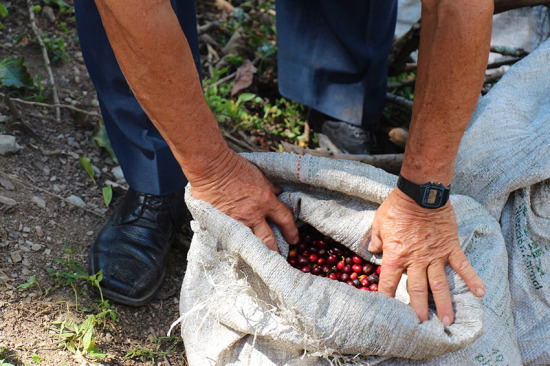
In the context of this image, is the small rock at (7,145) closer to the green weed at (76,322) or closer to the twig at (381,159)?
the green weed at (76,322)

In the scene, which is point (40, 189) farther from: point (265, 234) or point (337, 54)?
point (337, 54)

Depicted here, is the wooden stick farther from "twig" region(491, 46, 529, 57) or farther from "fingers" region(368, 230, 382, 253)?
"fingers" region(368, 230, 382, 253)

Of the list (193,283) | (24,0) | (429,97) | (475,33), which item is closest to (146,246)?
(193,283)

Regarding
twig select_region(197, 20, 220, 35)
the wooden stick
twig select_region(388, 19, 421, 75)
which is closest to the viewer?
the wooden stick

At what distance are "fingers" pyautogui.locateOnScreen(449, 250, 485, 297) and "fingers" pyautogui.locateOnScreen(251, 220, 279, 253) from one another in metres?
0.57


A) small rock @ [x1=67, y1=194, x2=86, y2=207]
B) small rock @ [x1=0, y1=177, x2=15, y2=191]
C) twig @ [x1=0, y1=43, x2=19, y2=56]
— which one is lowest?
small rock @ [x1=67, y1=194, x2=86, y2=207]

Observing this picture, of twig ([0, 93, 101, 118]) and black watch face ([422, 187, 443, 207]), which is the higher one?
black watch face ([422, 187, 443, 207])

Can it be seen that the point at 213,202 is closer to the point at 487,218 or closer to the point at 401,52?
the point at 487,218

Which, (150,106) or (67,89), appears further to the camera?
(67,89)

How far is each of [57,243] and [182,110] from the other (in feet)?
3.41

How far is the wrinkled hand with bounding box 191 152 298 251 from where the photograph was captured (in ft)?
5.77

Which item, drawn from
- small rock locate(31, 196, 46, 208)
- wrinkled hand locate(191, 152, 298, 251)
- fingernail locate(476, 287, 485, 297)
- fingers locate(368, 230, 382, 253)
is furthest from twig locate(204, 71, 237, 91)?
fingernail locate(476, 287, 485, 297)

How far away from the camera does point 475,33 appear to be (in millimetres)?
1498

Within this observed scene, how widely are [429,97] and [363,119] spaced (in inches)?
49.4
